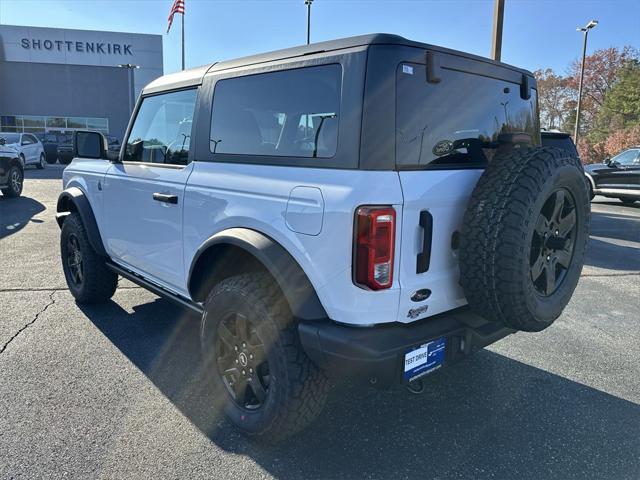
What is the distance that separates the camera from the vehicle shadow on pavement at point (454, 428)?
2385 mm

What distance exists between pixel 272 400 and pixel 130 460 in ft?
2.53

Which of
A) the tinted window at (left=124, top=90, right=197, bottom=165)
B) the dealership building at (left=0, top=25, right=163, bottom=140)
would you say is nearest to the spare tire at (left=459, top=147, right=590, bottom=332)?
the tinted window at (left=124, top=90, right=197, bottom=165)

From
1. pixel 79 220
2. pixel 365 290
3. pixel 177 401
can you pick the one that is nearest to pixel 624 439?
pixel 365 290

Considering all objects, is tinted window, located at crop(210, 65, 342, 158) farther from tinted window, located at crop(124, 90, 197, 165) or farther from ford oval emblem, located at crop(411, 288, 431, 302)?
ford oval emblem, located at crop(411, 288, 431, 302)

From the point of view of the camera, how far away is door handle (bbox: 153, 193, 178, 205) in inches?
118

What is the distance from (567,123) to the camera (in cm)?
4406

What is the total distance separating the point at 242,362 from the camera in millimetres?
2625

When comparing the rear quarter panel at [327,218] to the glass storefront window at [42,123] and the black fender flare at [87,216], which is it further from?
the glass storefront window at [42,123]

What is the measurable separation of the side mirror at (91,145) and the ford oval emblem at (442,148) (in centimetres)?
287

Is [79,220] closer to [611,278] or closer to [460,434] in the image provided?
[460,434]

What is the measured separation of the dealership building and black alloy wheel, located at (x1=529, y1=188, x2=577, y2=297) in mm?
38552

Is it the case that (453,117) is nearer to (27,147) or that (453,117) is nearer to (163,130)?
(163,130)

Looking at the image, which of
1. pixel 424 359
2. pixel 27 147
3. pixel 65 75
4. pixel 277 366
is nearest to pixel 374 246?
pixel 424 359

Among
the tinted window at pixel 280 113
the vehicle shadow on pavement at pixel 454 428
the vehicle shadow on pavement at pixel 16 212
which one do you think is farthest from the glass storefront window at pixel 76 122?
the tinted window at pixel 280 113
